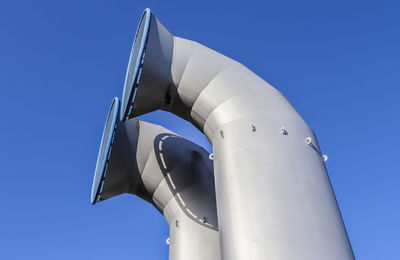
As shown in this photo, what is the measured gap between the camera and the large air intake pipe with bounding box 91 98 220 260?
1098 cm

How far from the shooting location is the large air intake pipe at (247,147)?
6.12 meters

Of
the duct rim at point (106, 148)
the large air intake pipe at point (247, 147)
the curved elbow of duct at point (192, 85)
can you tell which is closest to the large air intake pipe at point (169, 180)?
the duct rim at point (106, 148)

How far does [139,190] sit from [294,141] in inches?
250

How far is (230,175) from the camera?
717 cm

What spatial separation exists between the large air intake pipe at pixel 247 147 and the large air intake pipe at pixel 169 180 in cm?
255

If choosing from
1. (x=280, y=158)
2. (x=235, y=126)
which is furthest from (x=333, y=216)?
(x=235, y=126)

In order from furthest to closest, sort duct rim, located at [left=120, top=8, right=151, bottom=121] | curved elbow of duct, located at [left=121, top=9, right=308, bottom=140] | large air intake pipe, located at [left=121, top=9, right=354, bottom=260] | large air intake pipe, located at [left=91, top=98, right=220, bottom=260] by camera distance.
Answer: large air intake pipe, located at [left=91, top=98, right=220, bottom=260], duct rim, located at [left=120, top=8, right=151, bottom=121], curved elbow of duct, located at [left=121, top=9, right=308, bottom=140], large air intake pipe, located at [left=121, top=9, right=354, bottom=260]

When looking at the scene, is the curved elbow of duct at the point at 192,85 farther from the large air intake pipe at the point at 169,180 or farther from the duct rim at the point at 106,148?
the large air intake pipe at the point at 169,180

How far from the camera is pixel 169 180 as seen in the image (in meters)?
11.7

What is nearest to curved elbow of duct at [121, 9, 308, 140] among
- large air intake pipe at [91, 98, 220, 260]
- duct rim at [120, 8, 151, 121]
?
duct rim at [120, 8, 151, 121]

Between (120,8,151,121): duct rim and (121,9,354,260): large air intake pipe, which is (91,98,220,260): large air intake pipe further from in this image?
(121,9,354,260): large air intake pipe

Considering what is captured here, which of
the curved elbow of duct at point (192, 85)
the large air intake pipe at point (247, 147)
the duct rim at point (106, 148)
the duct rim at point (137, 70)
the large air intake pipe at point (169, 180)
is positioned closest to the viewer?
the large air intake pipe at point (247, 147)

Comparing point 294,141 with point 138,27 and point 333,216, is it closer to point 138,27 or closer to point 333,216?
point 333,216

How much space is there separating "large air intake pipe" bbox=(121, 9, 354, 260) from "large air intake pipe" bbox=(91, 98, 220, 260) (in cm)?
255
